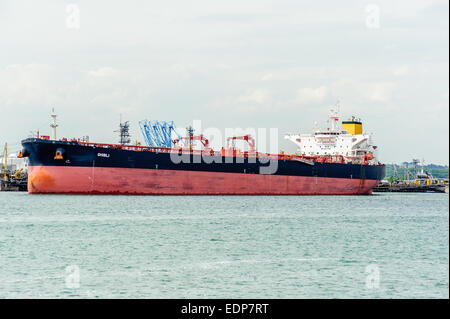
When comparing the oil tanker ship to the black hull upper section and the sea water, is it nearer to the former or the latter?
the black hull upper section

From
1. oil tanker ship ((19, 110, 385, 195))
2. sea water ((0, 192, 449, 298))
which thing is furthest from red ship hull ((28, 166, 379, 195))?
sea water ((0, 192, 449, 298))

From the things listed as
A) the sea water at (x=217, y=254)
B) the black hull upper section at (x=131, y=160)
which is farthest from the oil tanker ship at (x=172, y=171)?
the sea water at (x=217, y=254)

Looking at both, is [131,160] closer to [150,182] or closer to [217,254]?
[150,182]

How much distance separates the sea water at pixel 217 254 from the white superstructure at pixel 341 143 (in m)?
22.0

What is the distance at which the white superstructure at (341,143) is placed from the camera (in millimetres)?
50062

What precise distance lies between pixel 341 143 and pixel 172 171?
18.5m

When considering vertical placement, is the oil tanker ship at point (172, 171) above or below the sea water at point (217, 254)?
above

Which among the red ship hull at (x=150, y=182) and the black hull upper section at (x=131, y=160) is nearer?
the black hull upper section at (x=131, y=160)

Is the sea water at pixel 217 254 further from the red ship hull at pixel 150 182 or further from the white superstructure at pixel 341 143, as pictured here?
the white superstructure at pixel 341 143

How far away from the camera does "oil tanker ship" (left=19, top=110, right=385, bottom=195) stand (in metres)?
35.4

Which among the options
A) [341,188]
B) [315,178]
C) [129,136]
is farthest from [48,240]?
[129,136]

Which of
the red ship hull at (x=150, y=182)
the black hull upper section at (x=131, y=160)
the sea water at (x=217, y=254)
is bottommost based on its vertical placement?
the sea water at (x=217, y=254)

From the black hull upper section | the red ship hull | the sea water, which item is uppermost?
the black hull upper section

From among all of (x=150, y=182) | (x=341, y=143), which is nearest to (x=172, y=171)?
(x=150, y=182)
